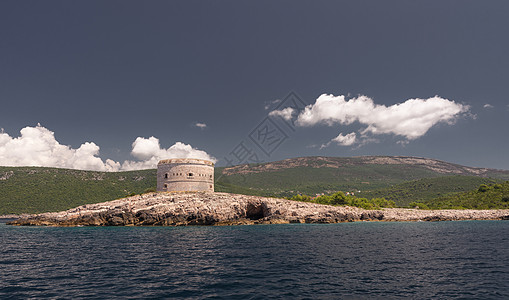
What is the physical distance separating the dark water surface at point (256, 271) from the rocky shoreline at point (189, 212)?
26.3 meters

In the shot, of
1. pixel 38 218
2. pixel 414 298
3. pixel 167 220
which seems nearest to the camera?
pixel 414 298

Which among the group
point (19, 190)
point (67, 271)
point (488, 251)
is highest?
point (19, 190)

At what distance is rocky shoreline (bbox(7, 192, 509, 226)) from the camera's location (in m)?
54.3

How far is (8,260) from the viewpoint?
72.2ft

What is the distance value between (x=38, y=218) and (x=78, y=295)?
60496 mm

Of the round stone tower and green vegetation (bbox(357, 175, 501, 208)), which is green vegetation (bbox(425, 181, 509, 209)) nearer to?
green vegetation (bbox(357, 175, 501, 208))

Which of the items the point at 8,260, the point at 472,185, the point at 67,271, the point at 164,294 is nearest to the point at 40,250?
the point at 8,260

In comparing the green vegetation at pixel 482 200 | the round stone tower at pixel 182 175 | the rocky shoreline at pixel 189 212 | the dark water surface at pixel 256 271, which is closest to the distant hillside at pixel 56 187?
the rocky shoreline at pixel 189 212

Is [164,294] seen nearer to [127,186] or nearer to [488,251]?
[488,251]

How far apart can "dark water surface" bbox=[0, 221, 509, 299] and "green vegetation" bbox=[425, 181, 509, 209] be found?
3056 inches

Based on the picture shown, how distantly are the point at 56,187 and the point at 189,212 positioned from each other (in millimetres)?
104335

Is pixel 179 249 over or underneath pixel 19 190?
underneath

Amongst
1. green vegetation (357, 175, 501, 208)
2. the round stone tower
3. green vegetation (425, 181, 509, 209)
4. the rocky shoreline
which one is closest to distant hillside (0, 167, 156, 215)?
the rocky shoreline

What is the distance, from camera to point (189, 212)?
178 feet
